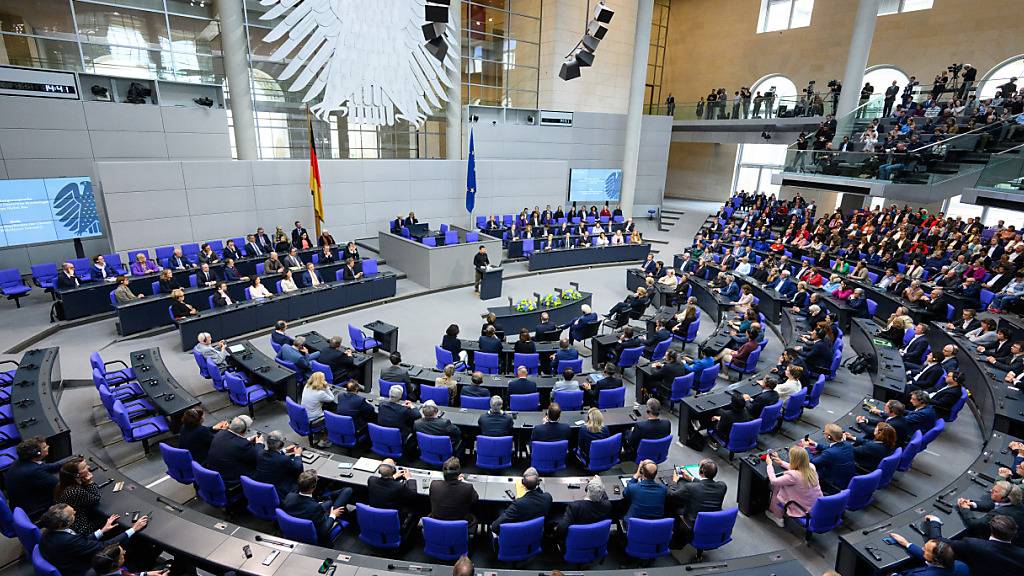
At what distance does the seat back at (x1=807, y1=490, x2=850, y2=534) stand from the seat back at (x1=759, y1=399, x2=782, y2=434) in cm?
188

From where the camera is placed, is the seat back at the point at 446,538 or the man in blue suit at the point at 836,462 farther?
the man in blue suit at the point at 836,462

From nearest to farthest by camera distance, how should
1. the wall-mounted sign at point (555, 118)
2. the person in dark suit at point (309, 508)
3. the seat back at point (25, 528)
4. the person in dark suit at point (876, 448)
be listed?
1. the seat back at point (25, 528)
2. the person in dark suit at point (309, 508)
3. the person in dark suit at point (876, 448)
4. the wall-mounted sign at point (555, 118)

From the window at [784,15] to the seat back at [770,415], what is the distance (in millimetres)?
26872

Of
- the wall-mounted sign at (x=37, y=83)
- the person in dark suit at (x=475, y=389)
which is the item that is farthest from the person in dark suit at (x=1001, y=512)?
the wall-mounted sign at (x=37, y=83)

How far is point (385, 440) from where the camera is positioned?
6.35 meters

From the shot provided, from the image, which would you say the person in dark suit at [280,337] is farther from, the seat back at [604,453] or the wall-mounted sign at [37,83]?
the wall-mounted sign at [37,83]

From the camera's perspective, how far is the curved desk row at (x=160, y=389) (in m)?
6.80

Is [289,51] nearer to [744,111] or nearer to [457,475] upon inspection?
[457,475]

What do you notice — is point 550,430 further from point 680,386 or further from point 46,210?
point 46,210

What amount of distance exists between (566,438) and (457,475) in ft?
6.04

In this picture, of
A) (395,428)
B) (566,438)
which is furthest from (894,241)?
(395,428)

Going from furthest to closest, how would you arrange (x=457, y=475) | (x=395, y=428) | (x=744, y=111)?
(x=744, y=111), (x=395, y=428), (x=457, y=475)

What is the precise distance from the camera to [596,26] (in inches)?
597

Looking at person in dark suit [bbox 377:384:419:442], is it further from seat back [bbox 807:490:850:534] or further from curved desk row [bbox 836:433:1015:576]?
curved desk row [bbox 836:433:1015:576]
